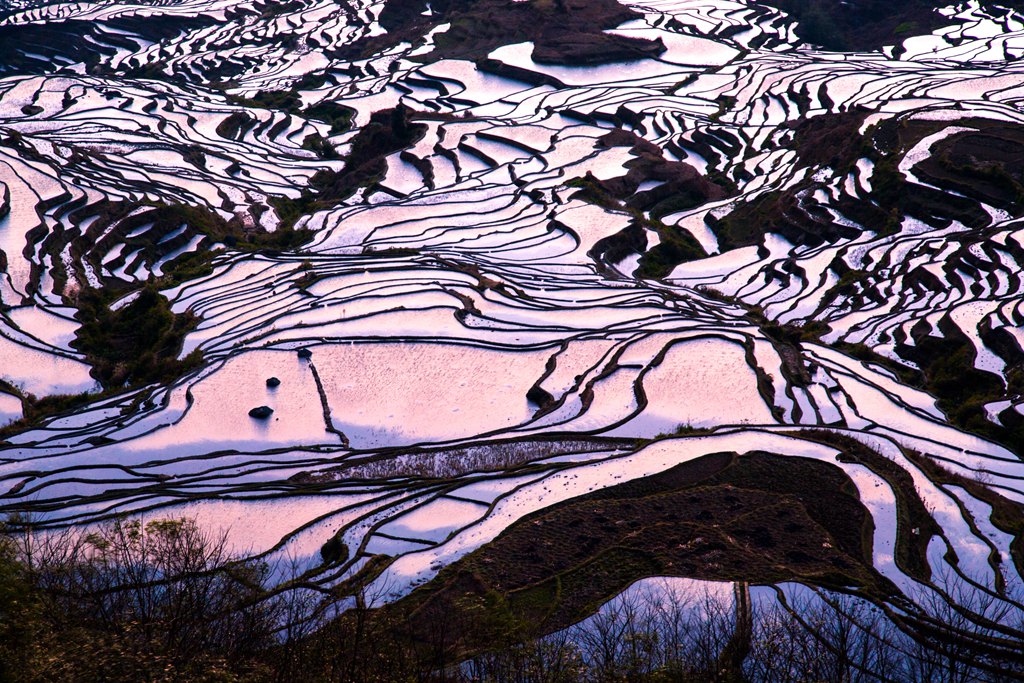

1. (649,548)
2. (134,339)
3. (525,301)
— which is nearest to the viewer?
(649,548)

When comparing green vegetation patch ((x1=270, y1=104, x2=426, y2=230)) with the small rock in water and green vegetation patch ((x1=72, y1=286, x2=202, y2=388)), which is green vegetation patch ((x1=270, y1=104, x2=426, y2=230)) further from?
the small rock in water

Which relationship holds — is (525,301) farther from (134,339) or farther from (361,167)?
(361,167)

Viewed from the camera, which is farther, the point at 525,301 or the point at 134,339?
the point at 525,301

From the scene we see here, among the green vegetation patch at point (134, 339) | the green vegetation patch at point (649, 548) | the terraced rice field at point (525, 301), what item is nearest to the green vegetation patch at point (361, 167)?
the terraced rice field at point (525, 301)

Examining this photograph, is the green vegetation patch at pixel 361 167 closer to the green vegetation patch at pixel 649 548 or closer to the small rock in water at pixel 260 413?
the small rock in water at pixel 260 413

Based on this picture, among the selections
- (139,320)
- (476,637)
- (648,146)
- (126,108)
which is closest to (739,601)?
(476,637)

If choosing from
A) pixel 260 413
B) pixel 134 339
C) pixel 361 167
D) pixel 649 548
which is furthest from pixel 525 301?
pixel 361 167

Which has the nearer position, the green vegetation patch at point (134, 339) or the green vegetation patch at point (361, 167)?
the green vegetation patch at point (134, 339)

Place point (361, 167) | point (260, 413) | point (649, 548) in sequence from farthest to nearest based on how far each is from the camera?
point (361, 167) → point (260, 413) → point (649, 548)
